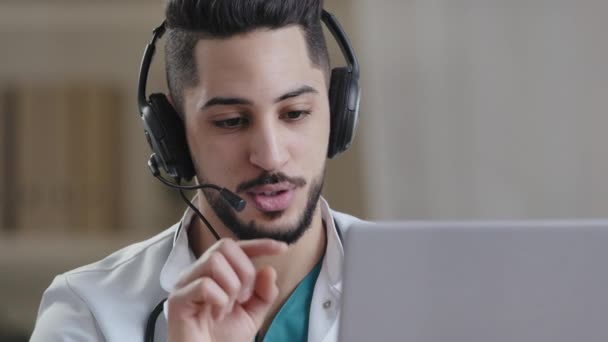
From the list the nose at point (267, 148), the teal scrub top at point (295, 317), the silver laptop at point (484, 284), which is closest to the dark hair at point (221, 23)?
the nose at point (267, 148)

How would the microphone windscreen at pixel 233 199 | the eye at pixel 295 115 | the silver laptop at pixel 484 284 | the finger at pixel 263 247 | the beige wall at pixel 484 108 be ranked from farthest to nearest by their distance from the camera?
the beige wall at pixel 484 108, the eye at pixel 295 115, the microphone windscreen at pixel 233 199, the finger at pixel 263 247, the silver laptop at pixel 484 284

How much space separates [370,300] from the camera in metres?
0.79

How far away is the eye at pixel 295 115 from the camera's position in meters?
1.29

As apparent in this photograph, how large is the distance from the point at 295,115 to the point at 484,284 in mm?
575

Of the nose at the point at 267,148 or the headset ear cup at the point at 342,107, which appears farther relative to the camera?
the headset ear cup at the point at 342,107

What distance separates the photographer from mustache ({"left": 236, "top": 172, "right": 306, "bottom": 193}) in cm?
125

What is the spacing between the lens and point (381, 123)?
226cm

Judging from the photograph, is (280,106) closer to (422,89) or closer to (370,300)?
(370,300)

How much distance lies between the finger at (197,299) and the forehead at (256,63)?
0.32 metres

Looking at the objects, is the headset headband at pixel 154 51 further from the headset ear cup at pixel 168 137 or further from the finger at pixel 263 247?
the finger at pixel 263 247

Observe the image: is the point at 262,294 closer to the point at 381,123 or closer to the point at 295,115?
the point at 295,115

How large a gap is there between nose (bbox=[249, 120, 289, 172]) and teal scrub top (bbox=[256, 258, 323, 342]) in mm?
238

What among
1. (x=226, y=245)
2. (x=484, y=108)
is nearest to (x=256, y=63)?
(x=226, y=245)

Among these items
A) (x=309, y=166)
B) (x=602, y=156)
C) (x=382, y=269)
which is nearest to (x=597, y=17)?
(x=602, y=156)
